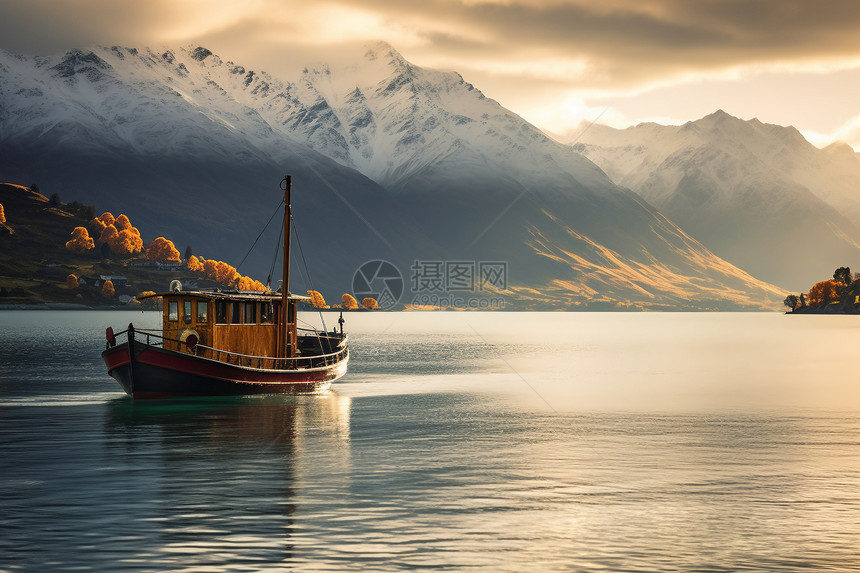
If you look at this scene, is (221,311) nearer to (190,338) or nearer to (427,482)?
(190,338)

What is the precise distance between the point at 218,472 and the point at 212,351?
1077 inches

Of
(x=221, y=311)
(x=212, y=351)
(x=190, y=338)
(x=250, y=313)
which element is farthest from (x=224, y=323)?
(x=190, y=338)

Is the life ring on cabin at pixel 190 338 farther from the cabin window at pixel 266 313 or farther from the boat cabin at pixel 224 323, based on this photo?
the cabin window at pixel 266 313

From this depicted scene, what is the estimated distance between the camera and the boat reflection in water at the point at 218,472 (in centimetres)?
2688

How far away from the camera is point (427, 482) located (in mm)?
37469

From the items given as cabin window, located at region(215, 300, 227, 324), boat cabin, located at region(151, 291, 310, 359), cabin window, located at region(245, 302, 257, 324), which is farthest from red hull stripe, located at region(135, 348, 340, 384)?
cabin window, located at region(245, 302, 257, 324)

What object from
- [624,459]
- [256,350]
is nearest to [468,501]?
[624,459]

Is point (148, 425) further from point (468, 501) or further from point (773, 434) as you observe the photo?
point (773, 434)

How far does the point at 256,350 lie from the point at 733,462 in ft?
123

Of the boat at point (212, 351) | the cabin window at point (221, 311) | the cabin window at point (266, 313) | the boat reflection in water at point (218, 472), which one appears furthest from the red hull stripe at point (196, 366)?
the cabin window at point (266, 313)

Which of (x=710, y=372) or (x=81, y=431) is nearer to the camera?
(x=81, y=431)

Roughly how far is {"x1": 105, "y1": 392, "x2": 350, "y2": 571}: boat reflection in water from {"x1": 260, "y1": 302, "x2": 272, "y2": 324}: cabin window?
19.9ft

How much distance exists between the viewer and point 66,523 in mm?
29375

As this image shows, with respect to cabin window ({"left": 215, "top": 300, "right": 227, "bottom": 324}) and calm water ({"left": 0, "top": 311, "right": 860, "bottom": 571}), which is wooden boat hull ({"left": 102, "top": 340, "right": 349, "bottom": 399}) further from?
cabin window ({"left": 215, "top": 300, "right": 227, "bottom": 324})
